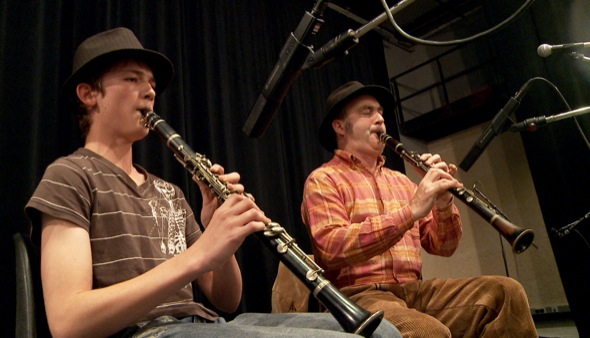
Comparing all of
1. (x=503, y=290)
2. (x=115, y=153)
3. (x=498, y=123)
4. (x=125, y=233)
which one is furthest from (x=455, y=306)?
→ (x=498, y=123)

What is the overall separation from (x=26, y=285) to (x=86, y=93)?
0.63 m

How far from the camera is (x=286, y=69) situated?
1.01 meters

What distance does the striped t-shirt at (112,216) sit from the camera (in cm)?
102

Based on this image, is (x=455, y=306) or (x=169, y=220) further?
(x=455, y=306)

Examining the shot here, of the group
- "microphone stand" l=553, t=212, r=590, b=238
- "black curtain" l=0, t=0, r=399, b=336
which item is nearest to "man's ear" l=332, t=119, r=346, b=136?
"black curtain" l=0, t=0, r=399, b=336

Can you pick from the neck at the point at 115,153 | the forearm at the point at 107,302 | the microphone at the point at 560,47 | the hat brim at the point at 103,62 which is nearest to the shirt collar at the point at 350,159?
the microphone at the point at 560,47

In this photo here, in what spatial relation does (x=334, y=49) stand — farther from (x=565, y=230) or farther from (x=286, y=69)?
(x=565, y=230)

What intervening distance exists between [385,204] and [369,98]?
61 cm

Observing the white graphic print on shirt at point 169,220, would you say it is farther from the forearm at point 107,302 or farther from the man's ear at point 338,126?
the man's ear at point 338,126

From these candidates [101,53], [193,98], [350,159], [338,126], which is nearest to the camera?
[101,53]

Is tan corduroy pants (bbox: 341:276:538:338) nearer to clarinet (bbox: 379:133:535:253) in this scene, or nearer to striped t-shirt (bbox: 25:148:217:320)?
clarinet (bbox: 379:133:535:253)

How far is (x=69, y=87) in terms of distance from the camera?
1.37 meters

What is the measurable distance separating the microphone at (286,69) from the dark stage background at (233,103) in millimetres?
1178

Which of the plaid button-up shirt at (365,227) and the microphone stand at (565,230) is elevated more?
the plaid button-up shirt at (365,227)
